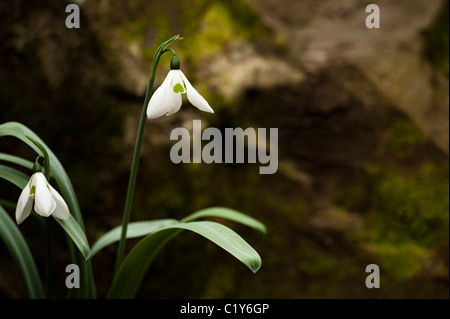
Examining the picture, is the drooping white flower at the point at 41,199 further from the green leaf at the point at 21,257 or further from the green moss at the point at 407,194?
the green moss at the point at 407,194

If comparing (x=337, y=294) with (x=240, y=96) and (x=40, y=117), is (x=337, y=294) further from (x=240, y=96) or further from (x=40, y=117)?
(x=40, y=117)

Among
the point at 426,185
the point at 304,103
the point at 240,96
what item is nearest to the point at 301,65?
the point at 304,103

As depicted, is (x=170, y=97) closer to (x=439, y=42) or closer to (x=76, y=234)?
(x=76, y=234)

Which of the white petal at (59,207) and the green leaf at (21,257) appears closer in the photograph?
the white petal at (59,207)

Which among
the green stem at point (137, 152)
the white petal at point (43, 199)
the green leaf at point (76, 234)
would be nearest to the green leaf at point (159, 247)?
the green stem at point (137, 152)

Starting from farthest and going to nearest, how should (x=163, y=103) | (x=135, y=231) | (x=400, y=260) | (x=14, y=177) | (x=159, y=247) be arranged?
(x=400, y=260), (x=135, y=231), (x=159, y=247), (x=14, y=177), (x=163, y=103)

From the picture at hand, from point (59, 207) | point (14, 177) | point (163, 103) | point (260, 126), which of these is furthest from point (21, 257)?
point (260, 126)
